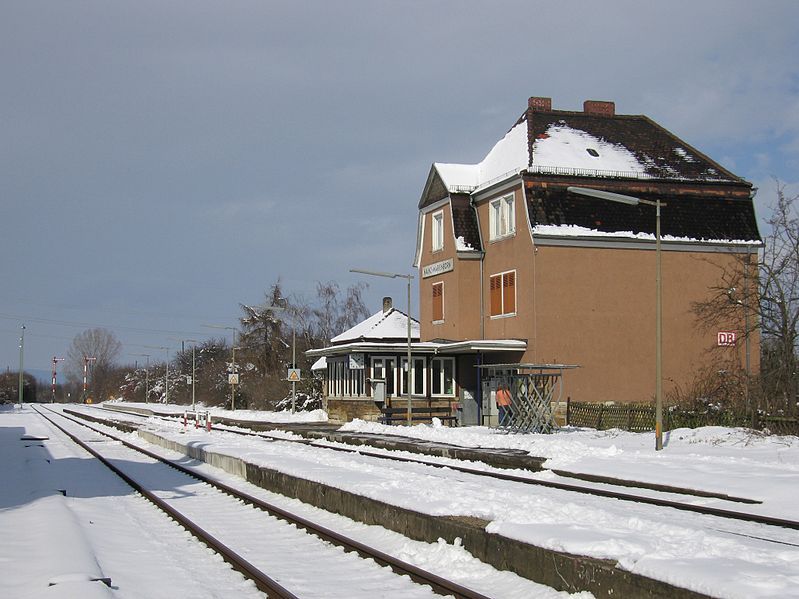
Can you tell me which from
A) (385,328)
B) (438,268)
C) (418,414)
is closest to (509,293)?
(438,268)

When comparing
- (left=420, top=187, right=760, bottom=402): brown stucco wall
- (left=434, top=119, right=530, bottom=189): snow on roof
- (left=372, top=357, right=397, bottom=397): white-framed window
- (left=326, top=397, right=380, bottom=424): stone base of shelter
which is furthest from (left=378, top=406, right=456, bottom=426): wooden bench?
(left=434, top=119, right=530, bottom=189): snow on roof

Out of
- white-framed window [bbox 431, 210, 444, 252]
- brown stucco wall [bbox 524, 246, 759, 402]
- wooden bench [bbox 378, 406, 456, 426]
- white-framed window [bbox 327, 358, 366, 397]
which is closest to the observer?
brown stucco wall [bbox 524, 246, 759, 402]

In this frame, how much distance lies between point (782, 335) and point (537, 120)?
1514cm

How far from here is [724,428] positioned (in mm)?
25953

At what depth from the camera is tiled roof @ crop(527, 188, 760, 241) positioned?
3700cm

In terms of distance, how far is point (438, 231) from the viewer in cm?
4334

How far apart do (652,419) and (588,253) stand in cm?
924

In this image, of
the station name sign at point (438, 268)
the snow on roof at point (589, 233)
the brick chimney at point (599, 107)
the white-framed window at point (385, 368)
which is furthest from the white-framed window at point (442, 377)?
the brick chimney at point (599, 107)

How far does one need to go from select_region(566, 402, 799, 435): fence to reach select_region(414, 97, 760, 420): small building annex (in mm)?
2176

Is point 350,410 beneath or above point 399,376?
beneath

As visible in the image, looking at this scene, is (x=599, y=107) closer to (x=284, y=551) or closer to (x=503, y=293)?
(x=503, y=293)

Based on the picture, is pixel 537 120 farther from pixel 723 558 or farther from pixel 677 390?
pixel 723 558

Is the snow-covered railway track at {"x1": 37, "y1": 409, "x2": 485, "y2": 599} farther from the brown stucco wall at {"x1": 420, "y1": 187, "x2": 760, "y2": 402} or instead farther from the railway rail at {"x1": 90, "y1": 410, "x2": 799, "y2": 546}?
the brown stucco wall at {"x1": 420, "y1": 187, "x2": 760, "y2": 402}

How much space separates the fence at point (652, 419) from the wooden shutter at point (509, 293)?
5098mm
